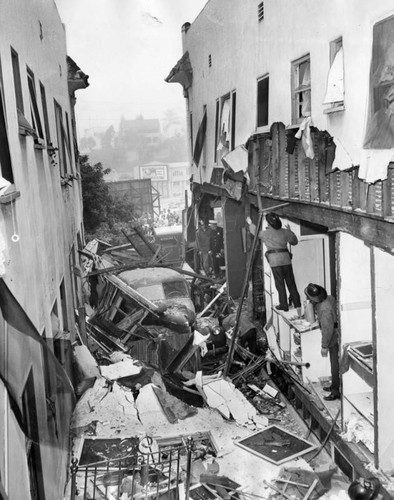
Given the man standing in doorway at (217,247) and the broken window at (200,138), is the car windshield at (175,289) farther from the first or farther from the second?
the broken window at (200,138)

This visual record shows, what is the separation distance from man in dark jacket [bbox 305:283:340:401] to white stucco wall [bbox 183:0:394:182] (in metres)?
2.51

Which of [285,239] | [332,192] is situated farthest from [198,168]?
[332,192]

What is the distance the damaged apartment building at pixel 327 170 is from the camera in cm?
675

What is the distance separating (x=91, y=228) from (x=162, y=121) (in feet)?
27.6

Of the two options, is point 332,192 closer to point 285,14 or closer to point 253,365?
point 285,14

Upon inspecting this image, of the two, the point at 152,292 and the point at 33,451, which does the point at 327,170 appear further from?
the point at 152,292

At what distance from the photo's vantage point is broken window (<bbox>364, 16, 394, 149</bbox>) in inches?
240

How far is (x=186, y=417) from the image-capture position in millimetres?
9742

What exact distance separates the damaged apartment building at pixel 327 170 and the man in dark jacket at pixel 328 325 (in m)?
0.38

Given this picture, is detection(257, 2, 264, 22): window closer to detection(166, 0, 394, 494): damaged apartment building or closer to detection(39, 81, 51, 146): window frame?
detection(166, 0, 394, 494): damaged apartment building

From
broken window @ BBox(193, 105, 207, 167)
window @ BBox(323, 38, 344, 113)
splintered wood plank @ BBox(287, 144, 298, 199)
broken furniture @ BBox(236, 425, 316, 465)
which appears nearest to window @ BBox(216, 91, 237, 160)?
broken window @ BBox(193, 105, 207, 167)

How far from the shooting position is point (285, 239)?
10852 millimetres

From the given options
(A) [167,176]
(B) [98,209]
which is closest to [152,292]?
(B) [98,209]

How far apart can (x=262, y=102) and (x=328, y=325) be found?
5.34 m
